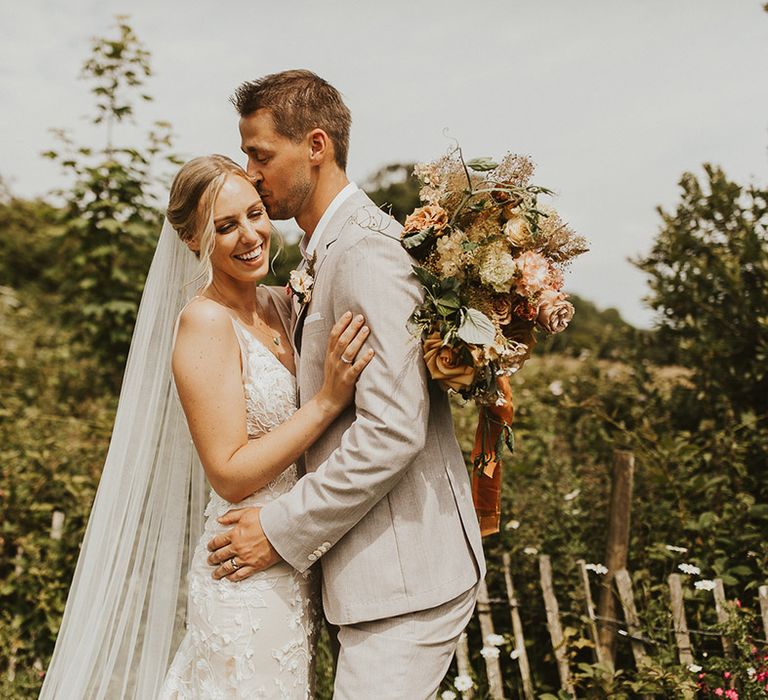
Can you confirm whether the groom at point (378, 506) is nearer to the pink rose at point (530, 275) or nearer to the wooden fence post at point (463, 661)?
the pink rose at point (530, 275)

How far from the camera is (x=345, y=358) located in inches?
88.4

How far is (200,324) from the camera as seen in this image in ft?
8.34

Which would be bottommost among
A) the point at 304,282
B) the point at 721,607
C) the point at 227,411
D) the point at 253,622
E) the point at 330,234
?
the point at 721,607

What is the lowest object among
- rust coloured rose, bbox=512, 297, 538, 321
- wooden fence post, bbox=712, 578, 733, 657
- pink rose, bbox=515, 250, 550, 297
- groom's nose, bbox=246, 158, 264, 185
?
wooden fence post, bbox=712, 578, 733, 657

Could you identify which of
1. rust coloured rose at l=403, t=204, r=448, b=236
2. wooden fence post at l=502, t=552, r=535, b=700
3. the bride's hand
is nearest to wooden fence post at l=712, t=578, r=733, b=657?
wooden fence post at l=502, t=552, r=535, b=700

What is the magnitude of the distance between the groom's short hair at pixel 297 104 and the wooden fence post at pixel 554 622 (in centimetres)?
204

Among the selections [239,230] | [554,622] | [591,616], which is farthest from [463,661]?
[239,230]

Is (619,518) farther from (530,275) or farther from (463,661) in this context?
(530,275)

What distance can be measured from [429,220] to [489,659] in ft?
7.15

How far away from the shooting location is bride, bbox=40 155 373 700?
8.02ft

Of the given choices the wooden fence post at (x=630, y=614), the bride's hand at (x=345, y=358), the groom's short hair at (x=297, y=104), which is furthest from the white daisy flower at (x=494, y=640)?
the groom's short hair at (x=297, y=104)

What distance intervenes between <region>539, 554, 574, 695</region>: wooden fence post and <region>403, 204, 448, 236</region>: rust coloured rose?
1.86m

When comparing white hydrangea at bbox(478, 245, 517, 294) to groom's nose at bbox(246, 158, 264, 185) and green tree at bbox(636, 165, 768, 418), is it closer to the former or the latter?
groom's nose at bbox(246, 158, 264, 185)

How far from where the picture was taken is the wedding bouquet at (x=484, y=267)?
2141 millimetres
